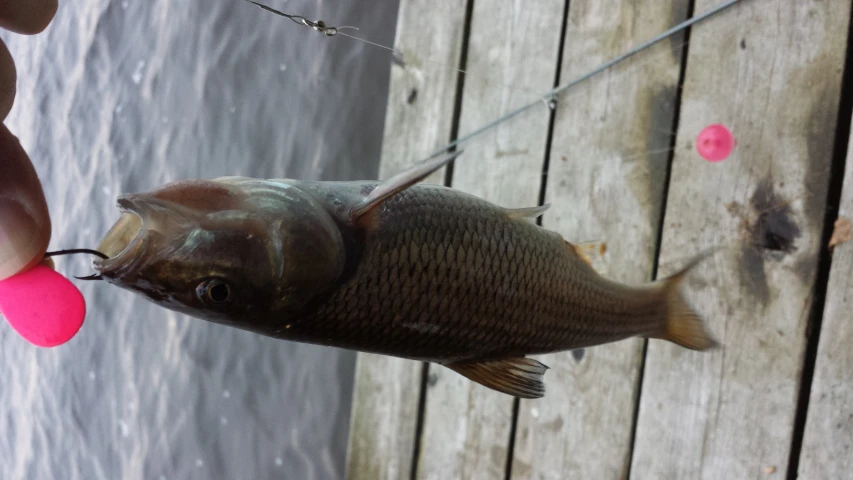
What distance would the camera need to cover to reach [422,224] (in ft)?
3.33

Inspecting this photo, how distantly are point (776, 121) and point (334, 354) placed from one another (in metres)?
2.36

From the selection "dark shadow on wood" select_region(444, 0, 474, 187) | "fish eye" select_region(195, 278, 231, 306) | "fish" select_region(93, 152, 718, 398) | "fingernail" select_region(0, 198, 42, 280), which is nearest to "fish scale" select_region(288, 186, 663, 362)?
"fish" select_region(93, 152, 718, 398)

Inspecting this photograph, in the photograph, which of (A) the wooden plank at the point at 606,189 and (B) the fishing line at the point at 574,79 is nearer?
(B) the fishing line at the point at 574,79

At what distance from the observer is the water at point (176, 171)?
10.5 ft

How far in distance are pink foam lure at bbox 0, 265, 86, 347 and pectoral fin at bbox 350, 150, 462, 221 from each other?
463 millimetres

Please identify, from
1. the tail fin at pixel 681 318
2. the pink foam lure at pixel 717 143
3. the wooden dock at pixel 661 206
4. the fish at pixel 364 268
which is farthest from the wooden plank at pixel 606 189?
the fish at pixel 364 268

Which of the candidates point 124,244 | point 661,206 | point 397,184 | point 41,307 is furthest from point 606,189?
point 41,307

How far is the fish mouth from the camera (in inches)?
32.8

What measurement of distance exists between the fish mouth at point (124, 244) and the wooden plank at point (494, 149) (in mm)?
1381

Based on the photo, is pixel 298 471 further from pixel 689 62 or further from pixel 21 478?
pixel 689 62

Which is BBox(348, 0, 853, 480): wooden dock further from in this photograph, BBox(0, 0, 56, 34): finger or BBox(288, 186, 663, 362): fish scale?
BBox(0, 0, 56, 34): finger

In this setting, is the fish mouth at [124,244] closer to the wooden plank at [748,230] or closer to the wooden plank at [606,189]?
the wooden plank at [606,189]

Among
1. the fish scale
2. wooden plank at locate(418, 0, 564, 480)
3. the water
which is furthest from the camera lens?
the water

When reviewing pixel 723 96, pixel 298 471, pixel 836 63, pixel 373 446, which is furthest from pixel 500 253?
pixel 298 471
